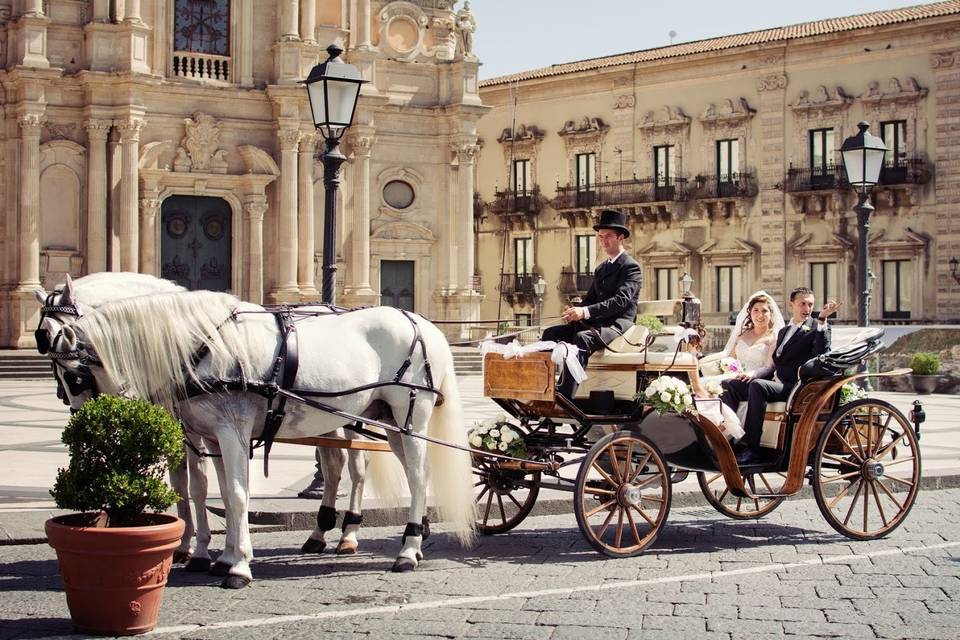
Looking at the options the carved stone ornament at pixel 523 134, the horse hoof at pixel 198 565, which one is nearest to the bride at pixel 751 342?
the horse hoof at pixel 198 565

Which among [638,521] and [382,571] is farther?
[638,521]

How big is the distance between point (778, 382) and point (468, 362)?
2331 cm

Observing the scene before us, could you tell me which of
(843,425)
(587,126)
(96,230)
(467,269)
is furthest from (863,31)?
(843,425)

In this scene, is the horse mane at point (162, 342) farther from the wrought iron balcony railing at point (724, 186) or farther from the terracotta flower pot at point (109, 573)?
the wrought iron balcony railing at point (724, 186)

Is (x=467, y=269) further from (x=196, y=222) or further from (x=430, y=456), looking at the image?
(x=430, y=456)

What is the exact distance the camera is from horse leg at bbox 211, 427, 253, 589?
6.87m

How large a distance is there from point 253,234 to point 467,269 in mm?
6335

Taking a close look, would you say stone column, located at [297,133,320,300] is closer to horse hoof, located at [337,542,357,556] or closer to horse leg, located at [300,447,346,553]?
horse leg, located at [300,447,346,553]

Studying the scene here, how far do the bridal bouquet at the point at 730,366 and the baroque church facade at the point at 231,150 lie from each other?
2149 cm

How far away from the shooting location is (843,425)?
29.4 feet

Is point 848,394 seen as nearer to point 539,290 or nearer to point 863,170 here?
point 863,170

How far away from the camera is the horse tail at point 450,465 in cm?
784

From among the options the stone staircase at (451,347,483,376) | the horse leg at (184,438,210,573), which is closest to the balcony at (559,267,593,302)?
the stone staircase at (451,347,483,376)

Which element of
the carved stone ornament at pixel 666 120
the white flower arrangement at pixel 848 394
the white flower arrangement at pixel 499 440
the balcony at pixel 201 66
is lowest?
the white flower arrangement at pixel 499 440
